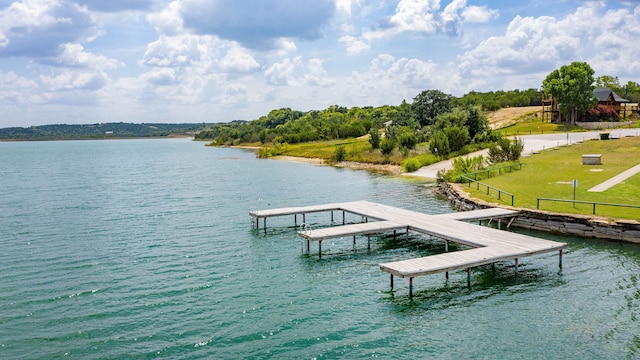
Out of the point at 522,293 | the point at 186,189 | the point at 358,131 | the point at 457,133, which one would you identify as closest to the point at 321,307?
the point at 522,293

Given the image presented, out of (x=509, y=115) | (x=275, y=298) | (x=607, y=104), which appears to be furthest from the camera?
(x=509, y=115)

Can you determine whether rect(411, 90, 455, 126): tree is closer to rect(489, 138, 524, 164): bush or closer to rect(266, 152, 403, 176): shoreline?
rect(266, 152, 403, 176): shoreline

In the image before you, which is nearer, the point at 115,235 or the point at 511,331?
the point at 511,331

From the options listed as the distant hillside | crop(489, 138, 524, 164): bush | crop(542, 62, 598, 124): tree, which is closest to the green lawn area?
crop(489, 138, 524, 164): bush

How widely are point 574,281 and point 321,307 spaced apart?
36.8 feet

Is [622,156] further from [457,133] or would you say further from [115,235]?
[115,235]

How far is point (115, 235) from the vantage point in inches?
1315

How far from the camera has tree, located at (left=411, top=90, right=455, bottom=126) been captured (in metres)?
97.9

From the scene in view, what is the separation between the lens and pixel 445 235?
94.3 ft

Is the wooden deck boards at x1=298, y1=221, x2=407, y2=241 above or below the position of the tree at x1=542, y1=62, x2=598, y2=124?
below

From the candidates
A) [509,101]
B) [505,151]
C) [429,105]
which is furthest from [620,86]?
[505,151]

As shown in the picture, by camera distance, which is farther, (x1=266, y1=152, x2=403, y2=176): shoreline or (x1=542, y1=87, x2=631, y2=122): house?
(x1=542, y1=87, x2=631, y2=122): house

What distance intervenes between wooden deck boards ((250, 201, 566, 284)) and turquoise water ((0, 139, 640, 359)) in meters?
0.97

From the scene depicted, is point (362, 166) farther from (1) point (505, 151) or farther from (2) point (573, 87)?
(2) point (573, 87)
